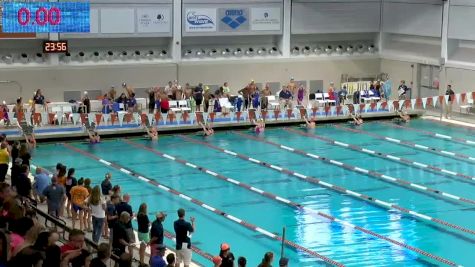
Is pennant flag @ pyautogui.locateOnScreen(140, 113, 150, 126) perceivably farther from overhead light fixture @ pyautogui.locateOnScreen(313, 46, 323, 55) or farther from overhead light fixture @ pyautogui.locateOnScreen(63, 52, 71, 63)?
overhead light fixture @ pyautogui.locateOnScreen(313, 46, 323, 55)

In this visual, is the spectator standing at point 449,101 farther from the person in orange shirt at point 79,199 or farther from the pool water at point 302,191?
the person in orange shirt at point 79,199

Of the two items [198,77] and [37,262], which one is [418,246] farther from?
[198,77]

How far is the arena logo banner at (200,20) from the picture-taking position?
1407 inches

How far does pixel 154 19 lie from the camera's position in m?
35.1

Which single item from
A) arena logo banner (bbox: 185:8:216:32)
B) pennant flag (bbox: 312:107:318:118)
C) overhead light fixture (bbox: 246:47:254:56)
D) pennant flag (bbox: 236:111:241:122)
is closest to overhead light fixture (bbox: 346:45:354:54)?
overhead light fixture (bbox: 246:47:254:56)

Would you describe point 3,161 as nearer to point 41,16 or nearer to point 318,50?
point 41,16

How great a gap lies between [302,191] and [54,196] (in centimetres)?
780

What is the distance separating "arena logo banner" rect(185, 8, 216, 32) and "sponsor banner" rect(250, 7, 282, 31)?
5.88 feet

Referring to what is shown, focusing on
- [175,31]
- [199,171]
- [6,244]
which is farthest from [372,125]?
[6,244]

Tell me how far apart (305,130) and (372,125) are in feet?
9.73

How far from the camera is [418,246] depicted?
61.0 ft
